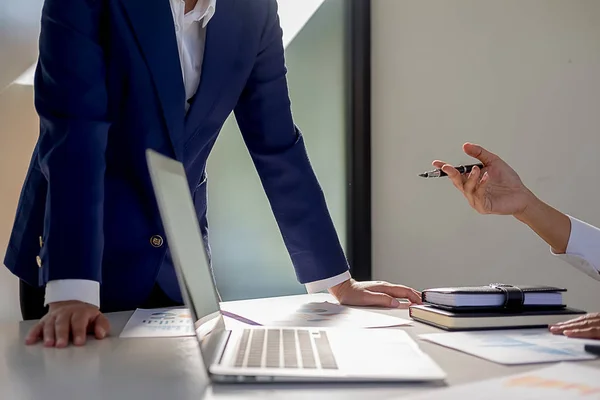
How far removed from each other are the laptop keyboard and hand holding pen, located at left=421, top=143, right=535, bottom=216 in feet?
1.85

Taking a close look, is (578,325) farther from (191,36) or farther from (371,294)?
(191,36)

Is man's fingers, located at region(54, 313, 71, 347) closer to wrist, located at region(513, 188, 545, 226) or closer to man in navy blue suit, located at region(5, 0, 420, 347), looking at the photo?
man in navy blue suit, located at region(5, 0, 420, 347)

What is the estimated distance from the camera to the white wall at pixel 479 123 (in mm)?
2016

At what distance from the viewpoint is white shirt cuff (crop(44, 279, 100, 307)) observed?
93 centimetres

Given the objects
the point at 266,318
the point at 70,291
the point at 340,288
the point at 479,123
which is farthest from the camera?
the point at 479,123

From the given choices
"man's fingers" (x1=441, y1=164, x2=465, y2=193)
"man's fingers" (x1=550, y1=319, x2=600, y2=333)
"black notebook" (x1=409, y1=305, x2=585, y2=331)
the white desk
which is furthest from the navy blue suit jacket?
"man's fingers" (x1=550, y1=319, x2=600, y2=333)

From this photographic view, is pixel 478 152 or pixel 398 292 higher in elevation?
pixel 478 152

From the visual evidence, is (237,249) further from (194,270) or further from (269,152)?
(194,270)

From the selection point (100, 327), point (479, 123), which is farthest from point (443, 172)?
point (479, 123)

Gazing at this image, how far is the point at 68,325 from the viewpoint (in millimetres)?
883

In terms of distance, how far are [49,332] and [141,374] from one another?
26 cm

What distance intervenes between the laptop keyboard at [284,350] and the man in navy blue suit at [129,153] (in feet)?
0.86

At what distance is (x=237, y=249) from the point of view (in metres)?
2.58

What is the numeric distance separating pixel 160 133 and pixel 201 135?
0.11 m
